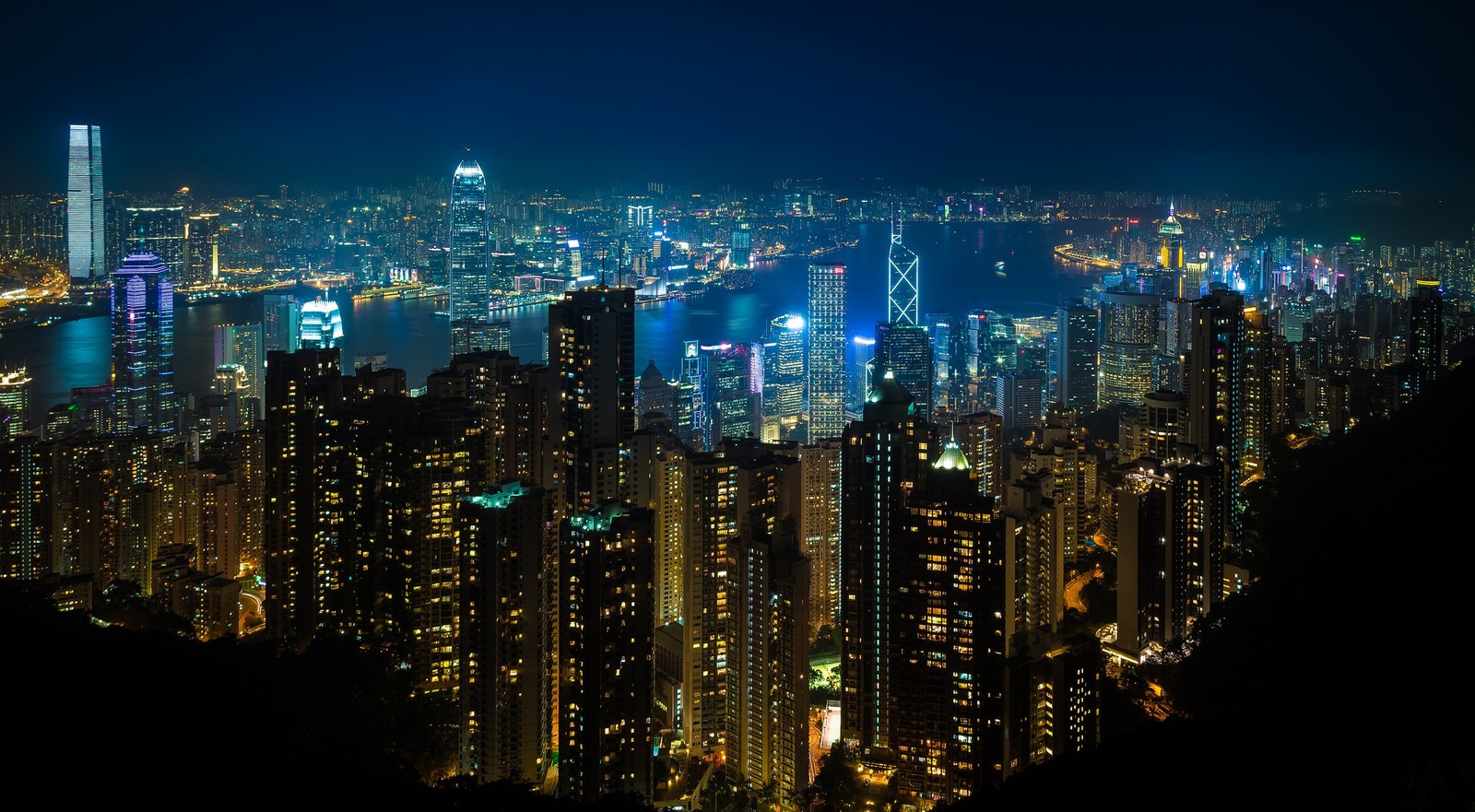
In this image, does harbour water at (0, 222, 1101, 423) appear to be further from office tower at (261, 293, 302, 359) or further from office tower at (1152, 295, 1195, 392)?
office tower at (1152, 295, 1195, 392)

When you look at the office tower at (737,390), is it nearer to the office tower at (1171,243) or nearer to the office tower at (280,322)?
the office tower at (280,322)

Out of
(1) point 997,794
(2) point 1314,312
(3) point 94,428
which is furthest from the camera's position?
(2) point 1314,312

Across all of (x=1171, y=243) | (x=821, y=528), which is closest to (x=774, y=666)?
(x=821, y=528)

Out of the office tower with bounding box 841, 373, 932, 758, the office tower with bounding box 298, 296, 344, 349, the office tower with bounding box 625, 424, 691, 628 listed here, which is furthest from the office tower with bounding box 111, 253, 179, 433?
the office tower with bounding box 841, 373, 932, 758

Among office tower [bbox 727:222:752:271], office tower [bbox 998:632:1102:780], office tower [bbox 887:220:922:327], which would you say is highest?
office tower [bbox 727:222:752:271]

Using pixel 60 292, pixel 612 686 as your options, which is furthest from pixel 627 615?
pixel 60 292

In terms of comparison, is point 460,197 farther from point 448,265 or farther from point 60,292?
point 60,292
